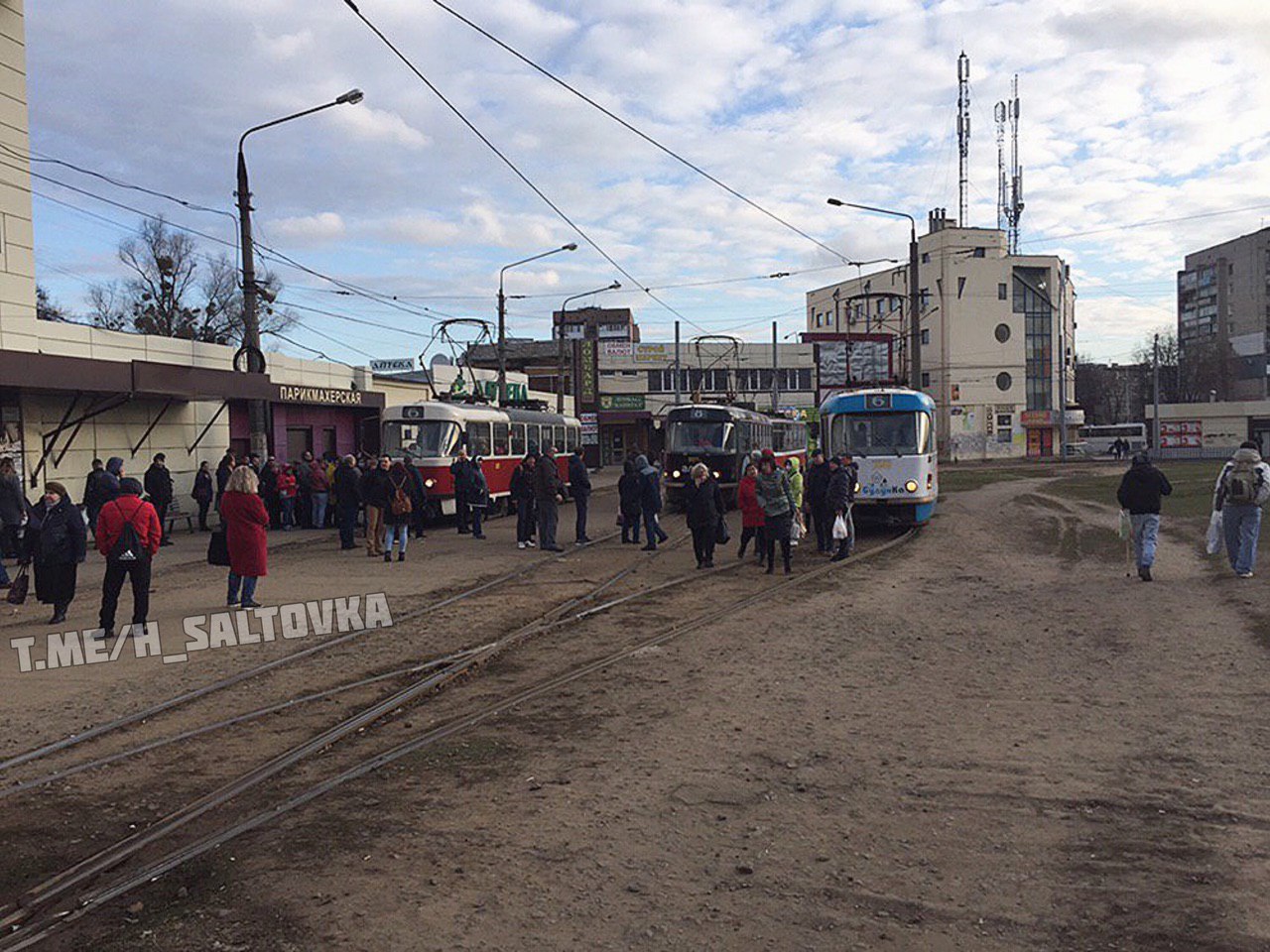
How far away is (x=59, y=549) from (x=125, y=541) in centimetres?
151

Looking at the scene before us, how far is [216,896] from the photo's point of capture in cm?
476

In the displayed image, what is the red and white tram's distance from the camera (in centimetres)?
Result: 2488

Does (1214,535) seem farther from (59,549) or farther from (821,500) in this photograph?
(59,549)

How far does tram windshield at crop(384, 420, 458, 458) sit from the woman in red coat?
12525 millimetres

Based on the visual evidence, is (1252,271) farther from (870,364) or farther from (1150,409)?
(870,364)

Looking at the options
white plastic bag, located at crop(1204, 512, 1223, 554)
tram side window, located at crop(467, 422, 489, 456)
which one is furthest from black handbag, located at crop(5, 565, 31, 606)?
white plastic bag, located at crop(1204, 512, 1223, 554)

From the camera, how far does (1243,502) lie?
13.6 metres

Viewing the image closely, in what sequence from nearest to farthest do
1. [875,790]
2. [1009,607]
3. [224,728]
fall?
[875,790] → [224,728] → [1009,607]

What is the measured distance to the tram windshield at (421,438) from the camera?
984 inches

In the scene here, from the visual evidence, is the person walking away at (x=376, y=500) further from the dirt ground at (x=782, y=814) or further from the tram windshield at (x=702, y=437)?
the tram windshield at (x=702, y=437)

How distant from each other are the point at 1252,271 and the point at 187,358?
386 ft

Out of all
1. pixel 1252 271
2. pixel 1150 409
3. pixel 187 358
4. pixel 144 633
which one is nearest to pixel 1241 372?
pixel 1252 271

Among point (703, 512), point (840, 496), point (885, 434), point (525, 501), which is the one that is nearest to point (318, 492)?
point (525, 501)

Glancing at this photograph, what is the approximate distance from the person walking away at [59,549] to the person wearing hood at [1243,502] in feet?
44.0
